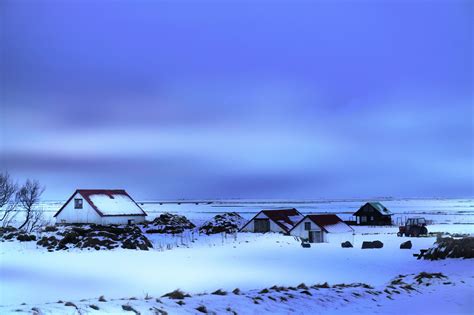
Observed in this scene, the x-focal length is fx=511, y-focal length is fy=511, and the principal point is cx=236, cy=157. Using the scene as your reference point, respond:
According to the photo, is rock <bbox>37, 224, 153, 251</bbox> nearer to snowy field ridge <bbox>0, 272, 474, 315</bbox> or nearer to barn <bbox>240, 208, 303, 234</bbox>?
snowy field ridge <bbox>0, 272, 474, 315</bbox>

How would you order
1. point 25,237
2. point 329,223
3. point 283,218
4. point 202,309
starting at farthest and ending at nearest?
point 283,218 < point 329,223 < point 25,237 < point 202,309

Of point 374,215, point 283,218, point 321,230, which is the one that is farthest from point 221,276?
point 374,215

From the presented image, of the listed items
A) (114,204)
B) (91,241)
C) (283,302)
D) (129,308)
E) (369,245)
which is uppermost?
(114,204)

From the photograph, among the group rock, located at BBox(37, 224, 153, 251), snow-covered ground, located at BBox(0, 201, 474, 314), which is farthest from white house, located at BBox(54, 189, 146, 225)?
snow-covered ground, located at BBox(0, 201, 474, 314)

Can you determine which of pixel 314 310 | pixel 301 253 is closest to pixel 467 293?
pixel 314 310

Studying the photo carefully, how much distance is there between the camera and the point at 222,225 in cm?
6394

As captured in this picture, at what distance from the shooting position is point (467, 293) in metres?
17.0

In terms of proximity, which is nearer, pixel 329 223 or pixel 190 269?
pixel 190 269

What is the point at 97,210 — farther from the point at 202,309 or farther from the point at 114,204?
the point at 202,309

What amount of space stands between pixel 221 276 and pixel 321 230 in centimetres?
2999

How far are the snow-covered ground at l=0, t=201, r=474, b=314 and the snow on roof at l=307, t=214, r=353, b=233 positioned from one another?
9654 millimetres

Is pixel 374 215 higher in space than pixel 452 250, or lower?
higher

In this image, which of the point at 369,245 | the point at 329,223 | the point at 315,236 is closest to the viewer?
the point at 369,245

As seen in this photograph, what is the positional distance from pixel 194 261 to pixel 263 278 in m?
8.10
